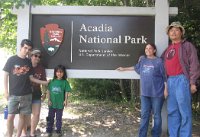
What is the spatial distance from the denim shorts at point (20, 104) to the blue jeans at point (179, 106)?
92.3 inches

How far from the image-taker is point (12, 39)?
30.8ft

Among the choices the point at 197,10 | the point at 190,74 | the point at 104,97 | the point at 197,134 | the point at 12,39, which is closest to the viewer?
the point at 190,74

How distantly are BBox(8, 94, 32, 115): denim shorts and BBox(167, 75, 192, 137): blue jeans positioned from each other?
A: 2.35 meters

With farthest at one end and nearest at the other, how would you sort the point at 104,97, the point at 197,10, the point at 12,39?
the point at 104,97 < the point at 12,39 < the point at 197,10

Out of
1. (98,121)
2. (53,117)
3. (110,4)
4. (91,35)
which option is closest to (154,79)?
(91,35)

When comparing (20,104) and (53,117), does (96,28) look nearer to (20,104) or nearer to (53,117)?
(53,117)

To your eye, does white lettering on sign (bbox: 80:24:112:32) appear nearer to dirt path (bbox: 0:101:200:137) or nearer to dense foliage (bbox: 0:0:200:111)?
dense foliage (bbox: 0:0:200:111)

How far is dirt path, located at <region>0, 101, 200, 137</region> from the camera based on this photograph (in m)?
7.11

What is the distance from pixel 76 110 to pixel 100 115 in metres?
1.01

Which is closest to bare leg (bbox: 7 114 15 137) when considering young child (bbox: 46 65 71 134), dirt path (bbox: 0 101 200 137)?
young child (bbox: 46 65 71 134)

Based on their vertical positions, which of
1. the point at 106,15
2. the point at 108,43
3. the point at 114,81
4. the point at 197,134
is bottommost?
the point at 197,134

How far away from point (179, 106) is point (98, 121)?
267 centimetres

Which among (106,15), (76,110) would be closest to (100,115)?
(76,110)

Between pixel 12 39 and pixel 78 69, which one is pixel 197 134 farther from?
pixel 12 39
